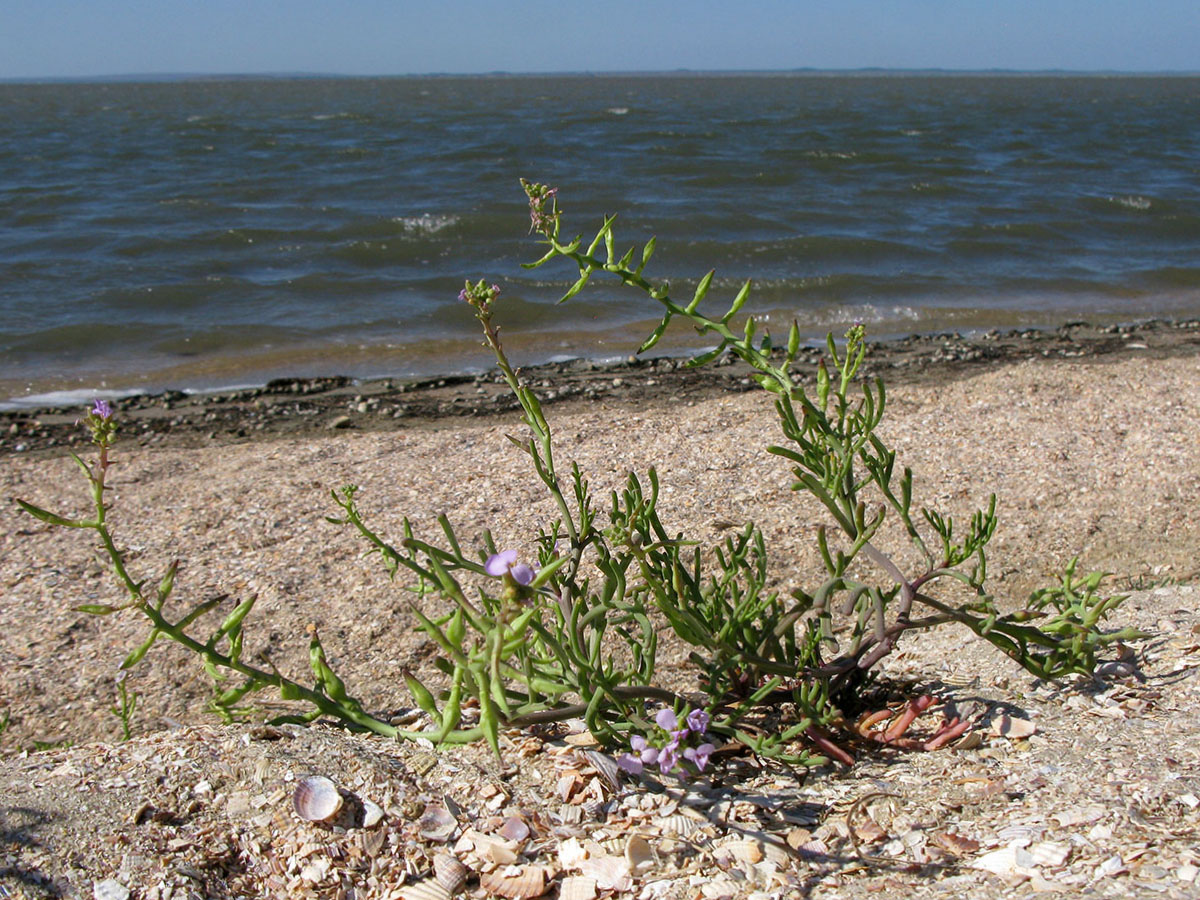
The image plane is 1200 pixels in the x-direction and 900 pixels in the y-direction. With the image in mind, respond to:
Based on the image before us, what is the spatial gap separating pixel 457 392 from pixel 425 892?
5420mm

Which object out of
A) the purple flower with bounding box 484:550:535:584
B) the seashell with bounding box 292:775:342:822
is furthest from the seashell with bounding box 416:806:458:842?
the purple flower with bounding box 484:550:535:584

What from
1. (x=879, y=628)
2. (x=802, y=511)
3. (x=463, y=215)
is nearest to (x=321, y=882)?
(x=879, y=628)

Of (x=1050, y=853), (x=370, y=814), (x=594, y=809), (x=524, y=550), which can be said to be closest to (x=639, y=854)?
(x=594, y=809)

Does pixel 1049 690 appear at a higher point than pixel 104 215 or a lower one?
lower

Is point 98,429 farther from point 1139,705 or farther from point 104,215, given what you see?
point 104,215

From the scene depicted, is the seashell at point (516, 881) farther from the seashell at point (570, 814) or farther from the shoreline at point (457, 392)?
the shoreline at point (457, 392)

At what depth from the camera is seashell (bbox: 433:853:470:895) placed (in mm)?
1567

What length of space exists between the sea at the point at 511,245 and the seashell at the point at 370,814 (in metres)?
6.26

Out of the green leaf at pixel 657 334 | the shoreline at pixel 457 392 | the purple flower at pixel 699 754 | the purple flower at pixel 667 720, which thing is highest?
the green leaf at pixel 657 334

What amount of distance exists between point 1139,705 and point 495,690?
4.65 ft

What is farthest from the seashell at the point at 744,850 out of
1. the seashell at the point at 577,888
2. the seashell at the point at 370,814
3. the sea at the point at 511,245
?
the sea at the point at 511,245

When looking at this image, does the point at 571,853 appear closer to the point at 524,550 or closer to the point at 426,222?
the point at 524,550

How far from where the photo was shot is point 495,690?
1194 millimetres

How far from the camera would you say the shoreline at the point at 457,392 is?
609 centimetres
